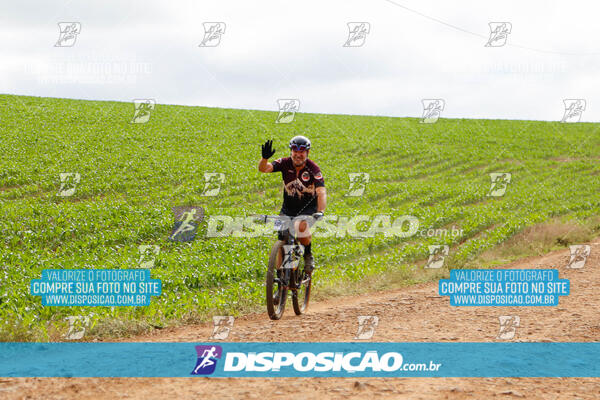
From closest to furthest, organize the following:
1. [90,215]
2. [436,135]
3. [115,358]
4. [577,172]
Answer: [115,358] → [90,215] → [577,172] → [436,135]

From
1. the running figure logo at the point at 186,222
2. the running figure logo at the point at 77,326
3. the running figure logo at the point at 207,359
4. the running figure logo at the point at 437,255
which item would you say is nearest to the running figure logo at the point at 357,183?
the running figure logo at the point at 437,255

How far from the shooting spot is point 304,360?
6.36 meters

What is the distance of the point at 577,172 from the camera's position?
1416 inches

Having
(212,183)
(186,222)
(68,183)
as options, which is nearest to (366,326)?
(186,222)

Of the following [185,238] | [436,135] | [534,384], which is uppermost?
[436,135]

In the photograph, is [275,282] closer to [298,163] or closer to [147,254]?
[298,163]

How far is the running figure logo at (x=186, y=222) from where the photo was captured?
16.4 meters

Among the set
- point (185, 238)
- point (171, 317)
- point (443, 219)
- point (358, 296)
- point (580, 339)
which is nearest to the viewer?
point (580, 339)

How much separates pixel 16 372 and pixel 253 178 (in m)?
21.2

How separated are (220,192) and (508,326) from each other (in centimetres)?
1734

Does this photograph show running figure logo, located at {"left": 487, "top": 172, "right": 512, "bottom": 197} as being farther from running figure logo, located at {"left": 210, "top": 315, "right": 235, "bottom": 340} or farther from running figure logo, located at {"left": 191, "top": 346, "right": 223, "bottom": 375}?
running figure logo, located at {"left": 191, "top": 346, "right": 223, "bottom": 375}

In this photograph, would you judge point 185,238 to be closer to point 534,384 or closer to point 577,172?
point 534,384

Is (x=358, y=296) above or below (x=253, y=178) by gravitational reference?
below

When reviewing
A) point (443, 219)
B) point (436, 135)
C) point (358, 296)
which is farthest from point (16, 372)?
point (436, 135)
